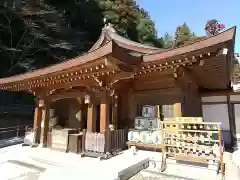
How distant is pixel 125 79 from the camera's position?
6332mm

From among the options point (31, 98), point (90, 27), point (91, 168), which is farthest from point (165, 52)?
point (90, 27)

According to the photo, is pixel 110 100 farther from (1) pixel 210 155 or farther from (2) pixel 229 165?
(2) pixel 229 165

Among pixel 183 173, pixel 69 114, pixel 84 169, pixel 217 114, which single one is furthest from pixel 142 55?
pixel 217 114

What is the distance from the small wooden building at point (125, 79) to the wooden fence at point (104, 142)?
271 mm

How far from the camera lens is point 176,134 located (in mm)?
4695

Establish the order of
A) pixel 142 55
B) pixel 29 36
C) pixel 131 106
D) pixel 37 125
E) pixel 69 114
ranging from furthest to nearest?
pixel 29 36 < pixel 69 114 < pixel 37 125 < pixel 131 106 < pixel 142 55

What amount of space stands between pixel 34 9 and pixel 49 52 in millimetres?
3434

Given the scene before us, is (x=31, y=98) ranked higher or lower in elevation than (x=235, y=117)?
higher

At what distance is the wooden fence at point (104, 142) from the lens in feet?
18.8

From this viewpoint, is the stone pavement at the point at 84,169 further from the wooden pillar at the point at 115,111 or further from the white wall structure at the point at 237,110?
the white wall structure at the point at 237,110

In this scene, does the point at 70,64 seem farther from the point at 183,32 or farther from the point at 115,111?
the point at 183,32

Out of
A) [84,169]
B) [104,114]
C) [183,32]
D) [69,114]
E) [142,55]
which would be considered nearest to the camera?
[84,169]

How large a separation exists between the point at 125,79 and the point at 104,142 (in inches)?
81.6

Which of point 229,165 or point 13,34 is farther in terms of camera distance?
point 13,34
